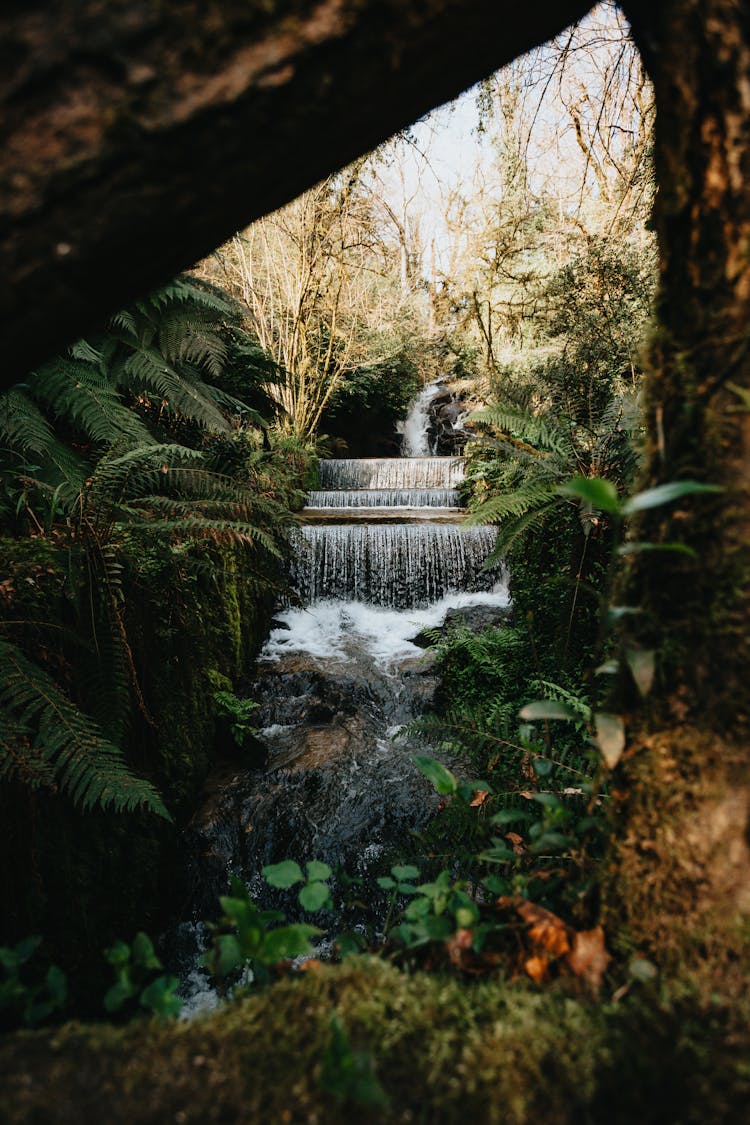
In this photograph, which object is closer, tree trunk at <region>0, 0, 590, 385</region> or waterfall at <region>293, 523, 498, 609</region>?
tree trunk at <region>0, 0, 590, 385</region>

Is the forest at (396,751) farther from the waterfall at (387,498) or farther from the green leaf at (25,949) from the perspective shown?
the waterfall at (387,498)

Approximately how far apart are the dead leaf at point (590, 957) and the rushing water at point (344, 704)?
51.2 inches

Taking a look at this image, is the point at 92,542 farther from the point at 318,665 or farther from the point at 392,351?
the point at 392,351

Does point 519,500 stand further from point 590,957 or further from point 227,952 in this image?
point 227,952

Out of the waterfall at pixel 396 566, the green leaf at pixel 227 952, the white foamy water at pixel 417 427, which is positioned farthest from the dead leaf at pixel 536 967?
the white foamy water at pixel 417 427

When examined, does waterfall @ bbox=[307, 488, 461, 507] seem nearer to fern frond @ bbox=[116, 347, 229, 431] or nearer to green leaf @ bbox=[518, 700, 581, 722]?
fern frond @ bbox=[116, 347, 229, 431]

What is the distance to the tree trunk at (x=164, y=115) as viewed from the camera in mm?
584

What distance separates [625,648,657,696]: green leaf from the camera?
0.78 meters

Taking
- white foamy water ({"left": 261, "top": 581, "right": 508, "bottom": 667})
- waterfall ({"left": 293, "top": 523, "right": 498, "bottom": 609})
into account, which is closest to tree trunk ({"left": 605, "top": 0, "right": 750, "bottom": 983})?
white foamy water ({"left": 261, "top": 581, "right": 508, "bottom": 667})

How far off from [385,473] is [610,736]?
1106 cm

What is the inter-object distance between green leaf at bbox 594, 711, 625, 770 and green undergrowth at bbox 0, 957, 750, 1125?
0.98ft

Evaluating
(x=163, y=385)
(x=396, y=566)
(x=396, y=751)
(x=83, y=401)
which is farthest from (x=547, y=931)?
(x=396, y=566)

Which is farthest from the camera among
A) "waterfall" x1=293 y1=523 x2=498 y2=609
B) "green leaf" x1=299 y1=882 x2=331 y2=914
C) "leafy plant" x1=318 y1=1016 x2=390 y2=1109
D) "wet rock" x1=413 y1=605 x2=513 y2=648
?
"waterfall" x1=293 y1=523 x2=498 y2=609

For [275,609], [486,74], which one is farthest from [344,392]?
[486,74]
